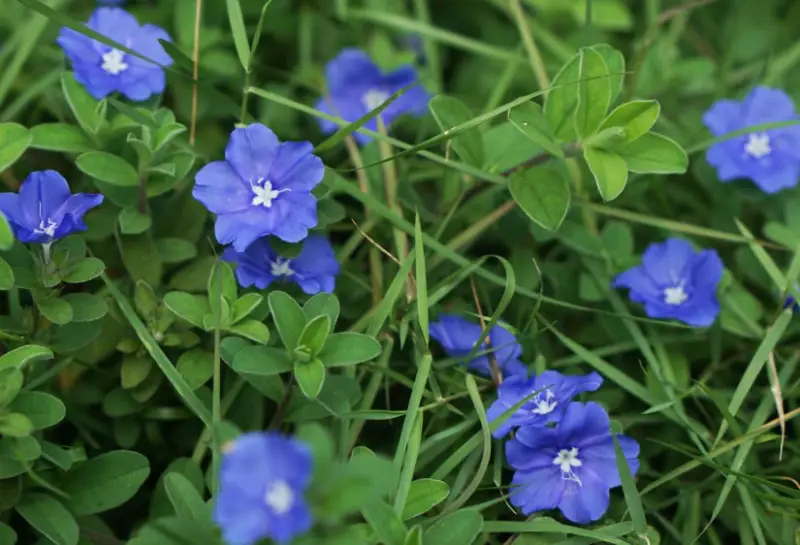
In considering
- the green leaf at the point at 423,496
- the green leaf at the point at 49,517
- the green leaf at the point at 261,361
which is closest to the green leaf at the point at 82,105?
the green leaf at the point at 261,361

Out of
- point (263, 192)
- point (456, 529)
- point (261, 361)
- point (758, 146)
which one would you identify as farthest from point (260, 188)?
point (758, 146)

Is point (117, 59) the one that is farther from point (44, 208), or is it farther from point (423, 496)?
point (423, 496)

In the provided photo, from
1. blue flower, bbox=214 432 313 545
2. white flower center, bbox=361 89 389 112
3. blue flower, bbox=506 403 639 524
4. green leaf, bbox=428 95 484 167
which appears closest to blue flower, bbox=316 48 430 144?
white flower center, bbox=361 89 389 112

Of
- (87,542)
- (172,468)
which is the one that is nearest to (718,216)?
(172,468)

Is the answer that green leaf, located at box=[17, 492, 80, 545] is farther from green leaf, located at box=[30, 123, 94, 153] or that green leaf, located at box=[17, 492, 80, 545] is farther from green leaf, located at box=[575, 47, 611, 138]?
green leaf, located at box=[575, 47, 611, 138]

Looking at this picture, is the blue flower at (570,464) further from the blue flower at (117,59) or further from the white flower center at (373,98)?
the white flower center at (373,98)

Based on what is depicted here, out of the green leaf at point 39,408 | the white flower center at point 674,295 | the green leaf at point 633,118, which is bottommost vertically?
the white flower center at point 674,295
